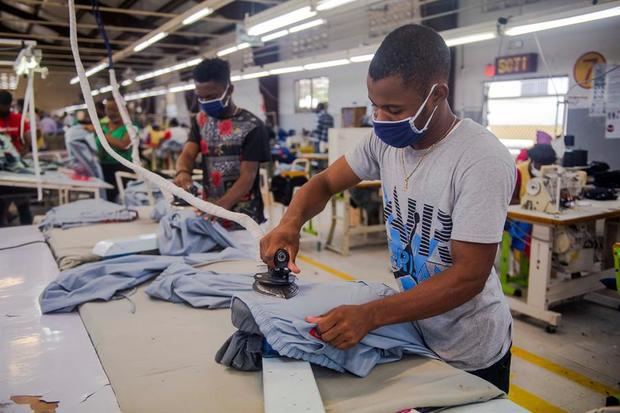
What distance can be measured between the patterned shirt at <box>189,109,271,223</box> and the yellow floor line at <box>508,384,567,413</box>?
173cm

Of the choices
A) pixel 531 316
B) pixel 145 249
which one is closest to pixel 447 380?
pixel 145 249

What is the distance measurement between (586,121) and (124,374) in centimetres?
717

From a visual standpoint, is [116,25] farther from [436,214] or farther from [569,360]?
[436,214]

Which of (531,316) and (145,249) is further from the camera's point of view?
(531,316)

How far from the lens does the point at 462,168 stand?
116 cm

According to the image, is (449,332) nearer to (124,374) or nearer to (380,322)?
(380,322)

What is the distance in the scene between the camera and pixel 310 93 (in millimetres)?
13320

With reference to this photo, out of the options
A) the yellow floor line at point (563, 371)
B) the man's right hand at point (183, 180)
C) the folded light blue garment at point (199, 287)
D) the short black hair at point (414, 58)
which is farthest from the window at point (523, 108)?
the short black hair at point (414, 58)

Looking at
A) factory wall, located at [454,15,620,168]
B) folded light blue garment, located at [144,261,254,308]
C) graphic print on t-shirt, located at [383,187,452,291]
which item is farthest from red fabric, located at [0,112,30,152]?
factory wall, located at [454,15,620,168]

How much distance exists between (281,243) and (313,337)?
1.18ft

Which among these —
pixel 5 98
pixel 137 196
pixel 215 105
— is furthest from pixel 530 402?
pixel 5 98

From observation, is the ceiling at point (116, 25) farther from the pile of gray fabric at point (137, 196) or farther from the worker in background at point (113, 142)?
the pile of gray fabric at point (137, 196)

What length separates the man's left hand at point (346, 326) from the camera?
3.67 feet

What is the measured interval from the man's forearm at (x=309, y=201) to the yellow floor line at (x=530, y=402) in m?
1.64
